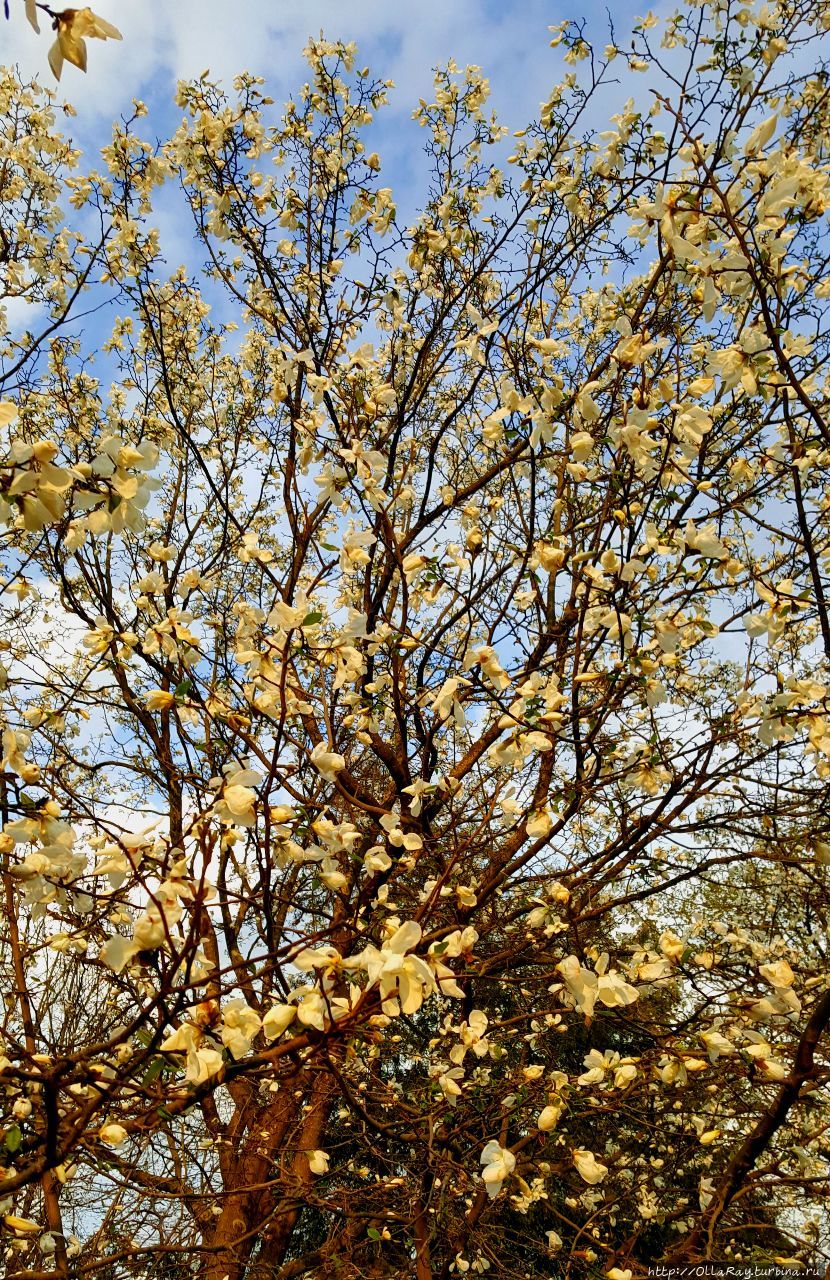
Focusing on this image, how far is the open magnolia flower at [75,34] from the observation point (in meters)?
1.04

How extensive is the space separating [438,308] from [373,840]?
9.85 ft

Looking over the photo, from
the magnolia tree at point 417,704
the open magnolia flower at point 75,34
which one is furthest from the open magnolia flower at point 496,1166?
the open magnolia flower at point 75,34

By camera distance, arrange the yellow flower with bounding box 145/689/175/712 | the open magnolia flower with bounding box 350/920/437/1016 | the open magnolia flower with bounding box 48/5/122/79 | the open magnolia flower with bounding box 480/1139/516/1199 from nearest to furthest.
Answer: the open magnolia flower with bounding box 48/5/122/79, the open magnolia flower with bounding box 350/920/437/1016, the open magnolia flower with bounding box 480/1139/516/1199, the yellow flower with bounding box 145/689/175/712

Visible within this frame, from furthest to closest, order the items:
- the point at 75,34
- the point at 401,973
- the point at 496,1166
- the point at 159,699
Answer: the point at 159,699
the point at 496,1166
the point at 401,973
the point at 75,34

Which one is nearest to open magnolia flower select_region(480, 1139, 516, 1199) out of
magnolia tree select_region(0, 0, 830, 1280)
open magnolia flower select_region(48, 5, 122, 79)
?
magnolia tree select_region(0, 0, 830, 1280)

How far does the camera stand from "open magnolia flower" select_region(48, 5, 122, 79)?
3.42ft

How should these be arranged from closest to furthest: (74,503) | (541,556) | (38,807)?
(74,503)
(38,807)
(541,556)

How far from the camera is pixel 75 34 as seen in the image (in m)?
1.05

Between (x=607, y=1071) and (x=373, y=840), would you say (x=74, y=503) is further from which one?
(x=373, y=840)

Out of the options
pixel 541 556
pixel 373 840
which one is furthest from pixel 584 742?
pixel 373 840

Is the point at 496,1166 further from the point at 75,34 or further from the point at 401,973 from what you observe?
the point at 75,34

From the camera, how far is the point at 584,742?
8.82 feet

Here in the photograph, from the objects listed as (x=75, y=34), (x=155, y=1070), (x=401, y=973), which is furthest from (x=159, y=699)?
(x=75, y=34)

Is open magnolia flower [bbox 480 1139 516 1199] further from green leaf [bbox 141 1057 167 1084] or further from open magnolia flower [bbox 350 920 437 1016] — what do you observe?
green leaf [bbox 141 1057 167 1084]
